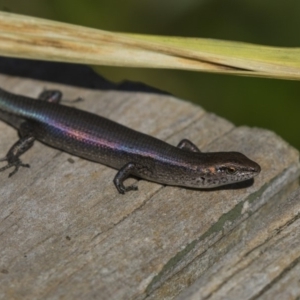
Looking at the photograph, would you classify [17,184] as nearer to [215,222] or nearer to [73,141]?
[73,141]

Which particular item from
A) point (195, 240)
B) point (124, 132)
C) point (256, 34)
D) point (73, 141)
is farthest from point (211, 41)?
point (256, 34)

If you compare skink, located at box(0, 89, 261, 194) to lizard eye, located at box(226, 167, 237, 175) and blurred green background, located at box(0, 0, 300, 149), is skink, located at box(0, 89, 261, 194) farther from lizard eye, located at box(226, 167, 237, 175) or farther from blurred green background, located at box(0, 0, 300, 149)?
blurred green background, located at box(0, 0, 300, 149)

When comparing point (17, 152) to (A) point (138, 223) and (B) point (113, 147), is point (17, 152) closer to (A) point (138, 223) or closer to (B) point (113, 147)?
(B) point (113, 147)

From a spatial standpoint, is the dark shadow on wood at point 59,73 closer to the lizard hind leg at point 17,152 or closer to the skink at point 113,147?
the skink at point 113,147

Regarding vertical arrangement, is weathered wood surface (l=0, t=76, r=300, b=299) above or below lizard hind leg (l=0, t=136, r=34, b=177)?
above

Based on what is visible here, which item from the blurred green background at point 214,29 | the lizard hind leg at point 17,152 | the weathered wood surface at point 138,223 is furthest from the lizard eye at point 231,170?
the blurred green background at point 214,29

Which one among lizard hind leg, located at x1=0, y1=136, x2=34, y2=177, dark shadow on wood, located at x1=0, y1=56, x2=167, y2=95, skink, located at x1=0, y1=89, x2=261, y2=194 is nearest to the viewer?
lizard hind leg, located at x1=0, y1=136, x2=34, y2=177

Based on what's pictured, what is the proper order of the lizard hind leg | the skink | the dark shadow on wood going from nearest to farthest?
the lizard hind leg, the skink, the dark shadow on wood

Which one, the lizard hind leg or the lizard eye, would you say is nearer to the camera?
the lizard hind leg

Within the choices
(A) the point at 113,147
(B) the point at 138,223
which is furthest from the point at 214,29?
(B) the point at 138,223

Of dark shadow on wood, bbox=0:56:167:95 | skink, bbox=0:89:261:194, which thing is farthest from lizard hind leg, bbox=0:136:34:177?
dark shadow on wood, bbox=0:56:167:95
